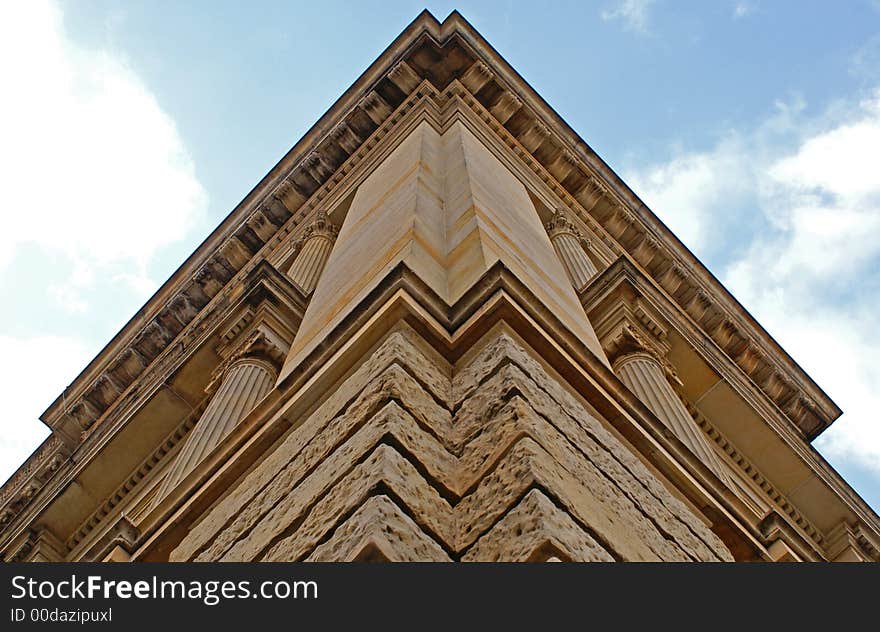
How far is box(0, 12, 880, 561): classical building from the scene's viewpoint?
4176 mm

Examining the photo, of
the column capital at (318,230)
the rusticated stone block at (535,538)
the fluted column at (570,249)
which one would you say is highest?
the column capital at (318,230)

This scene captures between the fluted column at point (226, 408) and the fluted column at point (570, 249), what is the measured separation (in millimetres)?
4075

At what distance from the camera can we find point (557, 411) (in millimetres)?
4824

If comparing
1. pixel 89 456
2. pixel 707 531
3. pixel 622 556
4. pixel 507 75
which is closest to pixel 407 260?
pixel 707 531

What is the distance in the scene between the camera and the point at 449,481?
4219 millimetres

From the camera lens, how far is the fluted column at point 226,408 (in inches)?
348

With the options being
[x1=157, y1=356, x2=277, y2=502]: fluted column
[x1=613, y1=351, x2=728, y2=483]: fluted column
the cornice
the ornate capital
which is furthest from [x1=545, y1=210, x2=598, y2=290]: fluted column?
[x1=157, y1=356, x2=277, y2=502]: fluted column

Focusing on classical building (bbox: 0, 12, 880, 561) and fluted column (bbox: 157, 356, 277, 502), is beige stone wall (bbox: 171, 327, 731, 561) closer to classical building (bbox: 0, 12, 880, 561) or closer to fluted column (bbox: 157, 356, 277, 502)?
classical building (bbox: 0, 12, 880, 561)

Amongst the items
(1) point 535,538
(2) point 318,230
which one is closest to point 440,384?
(1) point 535,538

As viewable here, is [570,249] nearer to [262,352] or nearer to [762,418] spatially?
[762,418]

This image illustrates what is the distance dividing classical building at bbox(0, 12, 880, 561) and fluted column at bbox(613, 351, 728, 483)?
0.12 feet

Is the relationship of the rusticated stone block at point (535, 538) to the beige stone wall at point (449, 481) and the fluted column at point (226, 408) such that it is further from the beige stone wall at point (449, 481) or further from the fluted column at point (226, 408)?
the fluted column at point (226, 408)

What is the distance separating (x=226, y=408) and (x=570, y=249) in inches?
237

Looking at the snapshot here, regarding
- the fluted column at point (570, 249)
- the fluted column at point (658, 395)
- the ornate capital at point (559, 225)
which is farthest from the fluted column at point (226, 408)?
the ornate capital at point (559, 225)
